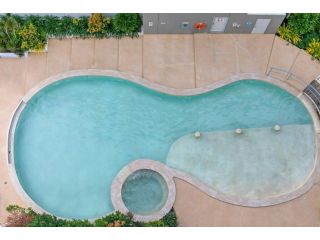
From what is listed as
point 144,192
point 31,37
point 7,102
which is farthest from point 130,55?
point 144,192

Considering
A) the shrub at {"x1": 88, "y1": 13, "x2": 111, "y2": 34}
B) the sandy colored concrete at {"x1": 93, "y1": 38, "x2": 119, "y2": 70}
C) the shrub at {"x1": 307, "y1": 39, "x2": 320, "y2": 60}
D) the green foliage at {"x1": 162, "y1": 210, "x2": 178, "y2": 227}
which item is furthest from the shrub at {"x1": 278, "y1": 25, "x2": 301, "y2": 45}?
the green foliage at {"x1": 162, "y1": 210, "x2": 178, "y2": 227}

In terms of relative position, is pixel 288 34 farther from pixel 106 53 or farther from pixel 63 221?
pixel 63 221

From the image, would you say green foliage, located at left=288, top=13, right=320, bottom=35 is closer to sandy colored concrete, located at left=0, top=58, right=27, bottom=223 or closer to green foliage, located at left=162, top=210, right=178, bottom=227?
green foliage, located at left=162, top=210, right=178, bottom=227

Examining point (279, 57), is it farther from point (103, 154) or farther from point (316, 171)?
point (103, 154)

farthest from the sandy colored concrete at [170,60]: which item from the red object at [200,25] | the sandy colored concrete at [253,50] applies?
the sandy colored concrete at [253,50]

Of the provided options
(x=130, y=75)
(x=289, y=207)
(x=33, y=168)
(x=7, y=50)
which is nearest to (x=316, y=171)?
(x=289, y=207)

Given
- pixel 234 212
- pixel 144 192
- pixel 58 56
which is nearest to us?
pixel 234 212
